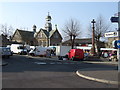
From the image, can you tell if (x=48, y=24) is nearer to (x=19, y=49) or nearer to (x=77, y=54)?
(x=19, y=49)

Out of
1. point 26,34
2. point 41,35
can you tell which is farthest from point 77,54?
point 26,34

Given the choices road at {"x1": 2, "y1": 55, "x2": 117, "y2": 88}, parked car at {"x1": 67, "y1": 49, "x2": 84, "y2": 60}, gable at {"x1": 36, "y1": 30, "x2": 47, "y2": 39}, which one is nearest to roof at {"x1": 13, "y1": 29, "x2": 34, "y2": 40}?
gable at {"x1": 36, "y1": 30, "x2": 47, "y2": 39}

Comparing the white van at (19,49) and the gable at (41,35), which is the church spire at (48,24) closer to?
the gable at (41,35)

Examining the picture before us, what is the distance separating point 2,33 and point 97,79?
217 feet

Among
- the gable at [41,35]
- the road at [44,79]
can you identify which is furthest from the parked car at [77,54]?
the gable at [41,35]

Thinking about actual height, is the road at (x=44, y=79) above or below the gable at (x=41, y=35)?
below

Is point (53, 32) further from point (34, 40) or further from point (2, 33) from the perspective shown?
point (2, 33)

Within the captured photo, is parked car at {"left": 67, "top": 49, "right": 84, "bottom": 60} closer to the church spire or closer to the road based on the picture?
the road

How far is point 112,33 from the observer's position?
14.3 metres

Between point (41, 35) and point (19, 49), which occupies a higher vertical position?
point (41, 35)

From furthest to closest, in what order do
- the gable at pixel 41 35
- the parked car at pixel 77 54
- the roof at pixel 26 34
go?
the gable at pixel 41 35 < the roof at pixel 26 34 < the parked car at pixel 77 54

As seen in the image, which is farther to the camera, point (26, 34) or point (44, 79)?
point (26, 34)

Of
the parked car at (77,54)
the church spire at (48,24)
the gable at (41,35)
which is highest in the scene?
the church spire at (48,24)

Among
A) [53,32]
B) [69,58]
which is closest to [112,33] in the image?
[69,58]
